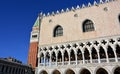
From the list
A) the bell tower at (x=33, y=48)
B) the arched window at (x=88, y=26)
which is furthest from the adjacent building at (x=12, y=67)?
the arched window at (x=88, y=26)

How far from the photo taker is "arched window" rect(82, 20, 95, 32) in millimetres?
22822

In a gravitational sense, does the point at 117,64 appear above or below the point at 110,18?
below

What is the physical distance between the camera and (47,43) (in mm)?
→ 25156

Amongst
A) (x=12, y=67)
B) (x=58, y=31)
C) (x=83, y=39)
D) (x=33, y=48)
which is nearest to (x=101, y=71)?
(x=83, y=39)

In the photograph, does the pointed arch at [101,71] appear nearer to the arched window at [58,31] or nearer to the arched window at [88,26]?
the arched window at [88,26]

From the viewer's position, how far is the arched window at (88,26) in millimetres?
22822

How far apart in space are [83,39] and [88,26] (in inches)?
87.6

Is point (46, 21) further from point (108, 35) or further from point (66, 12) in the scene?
point (108, 35)

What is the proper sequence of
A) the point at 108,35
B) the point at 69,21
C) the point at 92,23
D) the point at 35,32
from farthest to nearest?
the point at 35,32, the point at 69,21, the point at 92,23, the point at 108,35

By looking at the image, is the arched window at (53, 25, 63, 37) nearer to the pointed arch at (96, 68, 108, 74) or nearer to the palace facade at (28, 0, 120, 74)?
the palace facade at (28, 0, 120, 74)

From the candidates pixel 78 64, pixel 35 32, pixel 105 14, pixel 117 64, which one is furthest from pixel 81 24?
pixel 35 32

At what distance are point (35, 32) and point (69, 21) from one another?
22.0 metres

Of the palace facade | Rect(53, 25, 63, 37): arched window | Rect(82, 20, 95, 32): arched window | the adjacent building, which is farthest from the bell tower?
Rect(82, 20, 95, 32): arched window

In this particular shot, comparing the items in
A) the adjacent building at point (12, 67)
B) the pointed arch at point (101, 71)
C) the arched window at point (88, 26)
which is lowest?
the pointed arch at point (101, 71)
